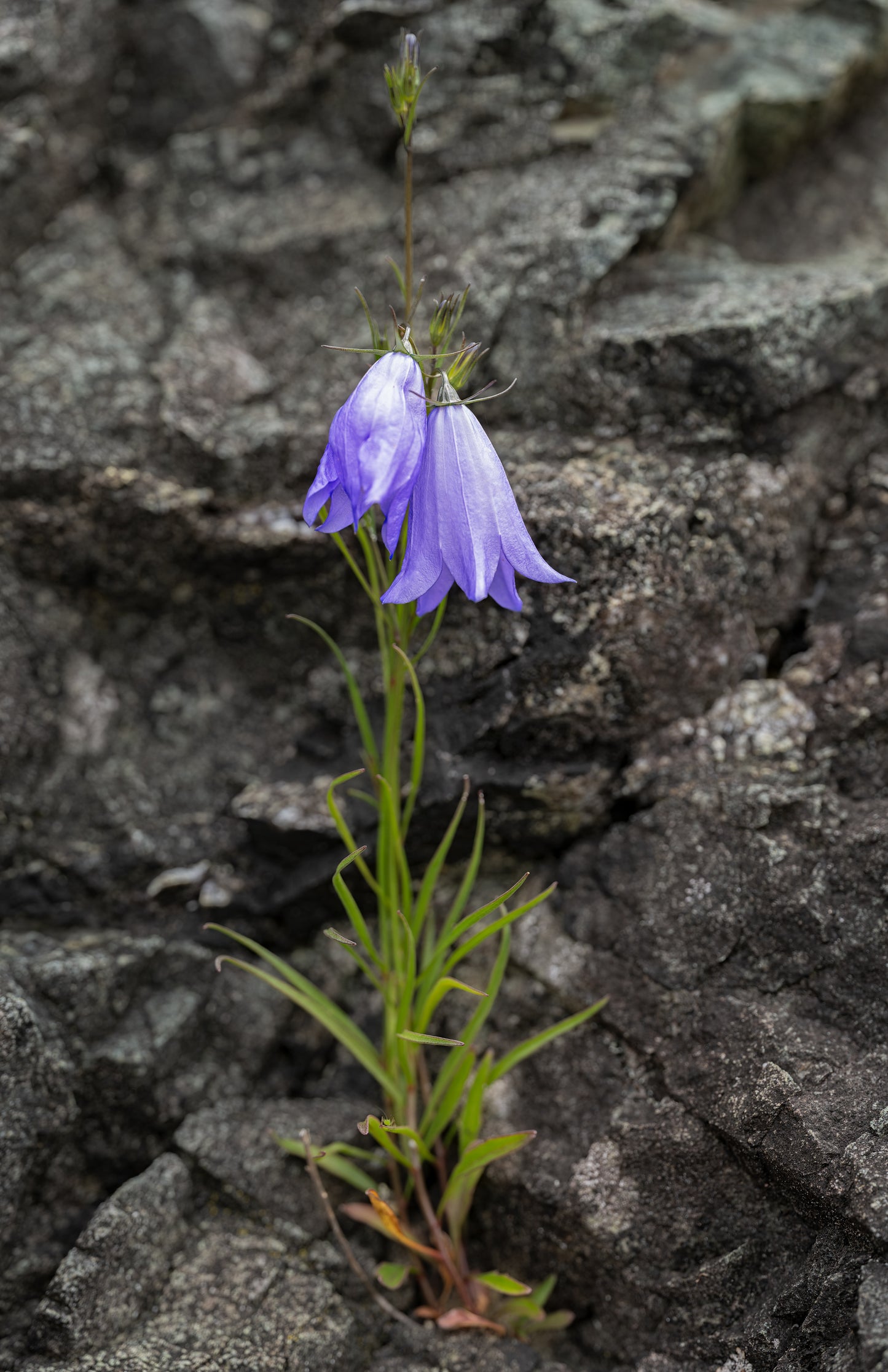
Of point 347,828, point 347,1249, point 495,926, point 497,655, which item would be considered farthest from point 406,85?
point 347,1249

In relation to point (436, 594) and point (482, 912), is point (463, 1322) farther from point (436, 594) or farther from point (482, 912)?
point (436, 594)

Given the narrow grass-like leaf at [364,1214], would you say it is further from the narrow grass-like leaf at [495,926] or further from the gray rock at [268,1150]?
the narrow grass-like leaf at [495,926]

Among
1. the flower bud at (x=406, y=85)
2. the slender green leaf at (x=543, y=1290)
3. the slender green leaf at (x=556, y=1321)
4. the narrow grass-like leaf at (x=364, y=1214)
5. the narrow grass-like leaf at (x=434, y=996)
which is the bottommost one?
the slender green leaf at (x=556, y=1321)

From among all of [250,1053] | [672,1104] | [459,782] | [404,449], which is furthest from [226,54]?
[672,1104]

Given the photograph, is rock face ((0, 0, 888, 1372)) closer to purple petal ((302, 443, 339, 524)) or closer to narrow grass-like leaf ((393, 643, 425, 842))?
narrow grass-like leaf ((393, 643, 425, 842))

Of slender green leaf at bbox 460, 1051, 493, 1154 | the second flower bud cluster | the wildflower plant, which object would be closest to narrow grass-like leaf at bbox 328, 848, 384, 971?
the wildflower plant

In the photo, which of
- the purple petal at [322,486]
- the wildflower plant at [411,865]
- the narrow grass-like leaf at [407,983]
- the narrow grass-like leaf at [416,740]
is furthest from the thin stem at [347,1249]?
the purple petal at [322,486]
